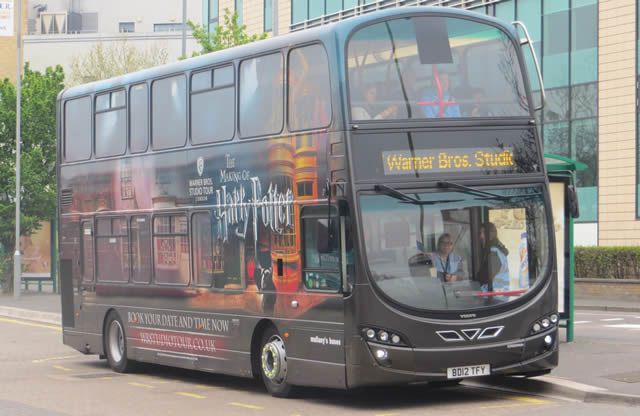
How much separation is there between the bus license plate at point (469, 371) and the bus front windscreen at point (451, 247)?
0.63m

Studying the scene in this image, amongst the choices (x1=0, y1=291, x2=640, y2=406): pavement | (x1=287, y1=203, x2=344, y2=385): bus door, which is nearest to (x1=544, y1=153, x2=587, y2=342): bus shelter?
(x1=0, y1=291, x2=640, y2=406): pavement

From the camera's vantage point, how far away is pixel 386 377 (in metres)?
11.5

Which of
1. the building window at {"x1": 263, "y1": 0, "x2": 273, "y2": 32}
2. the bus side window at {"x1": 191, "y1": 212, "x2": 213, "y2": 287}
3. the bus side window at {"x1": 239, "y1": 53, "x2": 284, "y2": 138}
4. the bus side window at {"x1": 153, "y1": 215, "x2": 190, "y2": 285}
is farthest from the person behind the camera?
the building window at {"x1": 263, "y1": 0, "x2": 273, "y2": 32}

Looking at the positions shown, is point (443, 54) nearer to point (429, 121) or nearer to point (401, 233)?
point (429, 121)

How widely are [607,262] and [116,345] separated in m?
19.6

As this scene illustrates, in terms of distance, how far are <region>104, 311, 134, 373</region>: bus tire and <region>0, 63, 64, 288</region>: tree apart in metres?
22.6

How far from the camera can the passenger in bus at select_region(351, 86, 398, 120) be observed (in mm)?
11867

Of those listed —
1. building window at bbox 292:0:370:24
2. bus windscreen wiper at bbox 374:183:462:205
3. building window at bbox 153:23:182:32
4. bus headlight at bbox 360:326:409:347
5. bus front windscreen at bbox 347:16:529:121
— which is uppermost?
building window at bbox 153:23:182:32

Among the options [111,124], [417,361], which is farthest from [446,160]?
[111,124]

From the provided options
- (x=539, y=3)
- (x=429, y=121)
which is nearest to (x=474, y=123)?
(x=429, y=121)

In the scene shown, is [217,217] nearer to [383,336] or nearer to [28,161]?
[383,336]

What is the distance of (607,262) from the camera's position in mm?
33062

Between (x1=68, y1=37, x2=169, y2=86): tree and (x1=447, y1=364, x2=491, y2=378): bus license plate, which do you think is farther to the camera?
(x1=68, y1=37, x2=169, y2=86): tree

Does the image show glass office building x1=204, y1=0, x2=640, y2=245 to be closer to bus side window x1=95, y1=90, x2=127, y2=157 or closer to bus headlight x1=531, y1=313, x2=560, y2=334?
bus side window x1=95, y1=90, x2=127, y2=157
